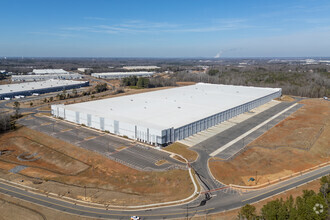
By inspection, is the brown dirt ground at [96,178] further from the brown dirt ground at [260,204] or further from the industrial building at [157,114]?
the industrial building at [157,114]

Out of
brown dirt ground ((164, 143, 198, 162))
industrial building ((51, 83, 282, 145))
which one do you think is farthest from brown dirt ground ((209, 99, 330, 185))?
industrial building ((51, 83, 282, 145))

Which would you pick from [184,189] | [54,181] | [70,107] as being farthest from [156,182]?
[70,107]

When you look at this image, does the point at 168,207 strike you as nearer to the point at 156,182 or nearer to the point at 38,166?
the point at 156,182

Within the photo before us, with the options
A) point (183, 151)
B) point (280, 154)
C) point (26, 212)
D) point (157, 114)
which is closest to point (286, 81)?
point (157, 114)

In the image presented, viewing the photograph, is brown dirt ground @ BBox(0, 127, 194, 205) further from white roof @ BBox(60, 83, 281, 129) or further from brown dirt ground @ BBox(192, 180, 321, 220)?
white roof @ BBox(60, 83, 281, 129)

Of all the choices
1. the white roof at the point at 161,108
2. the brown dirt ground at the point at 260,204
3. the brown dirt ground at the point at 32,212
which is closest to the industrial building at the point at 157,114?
the white roof at the point at 161,108
